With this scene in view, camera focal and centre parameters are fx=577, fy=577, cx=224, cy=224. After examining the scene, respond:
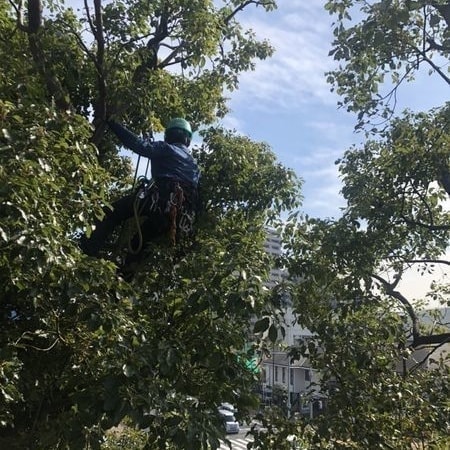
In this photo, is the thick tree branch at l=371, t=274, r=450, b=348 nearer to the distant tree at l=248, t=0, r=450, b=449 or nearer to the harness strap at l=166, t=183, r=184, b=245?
the distant tree at l=248, t=0, r=450, b=449

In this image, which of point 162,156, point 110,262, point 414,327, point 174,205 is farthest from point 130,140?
point 414,327

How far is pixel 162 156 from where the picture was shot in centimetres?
431

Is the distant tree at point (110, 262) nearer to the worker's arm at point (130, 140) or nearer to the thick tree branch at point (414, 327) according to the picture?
the worker's arm at point (130, 140)

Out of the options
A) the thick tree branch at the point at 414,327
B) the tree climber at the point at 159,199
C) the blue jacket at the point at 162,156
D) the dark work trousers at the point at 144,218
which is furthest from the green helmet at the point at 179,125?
the thick tree branch at the point at 414,327

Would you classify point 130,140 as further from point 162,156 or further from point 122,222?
point 122,222

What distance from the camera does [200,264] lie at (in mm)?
3547

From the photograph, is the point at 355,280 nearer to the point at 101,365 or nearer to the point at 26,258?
the point at 101,365

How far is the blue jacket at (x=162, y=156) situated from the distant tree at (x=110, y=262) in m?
0.24

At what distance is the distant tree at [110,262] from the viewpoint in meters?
2.66

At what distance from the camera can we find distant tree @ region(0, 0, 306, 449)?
2.66 metres

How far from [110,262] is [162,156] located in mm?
1327

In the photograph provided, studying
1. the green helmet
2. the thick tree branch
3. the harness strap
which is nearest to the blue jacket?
the harness strap

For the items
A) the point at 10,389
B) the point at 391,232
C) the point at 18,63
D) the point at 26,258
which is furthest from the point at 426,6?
the point at 10,389

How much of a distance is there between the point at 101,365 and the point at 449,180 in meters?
3.38
